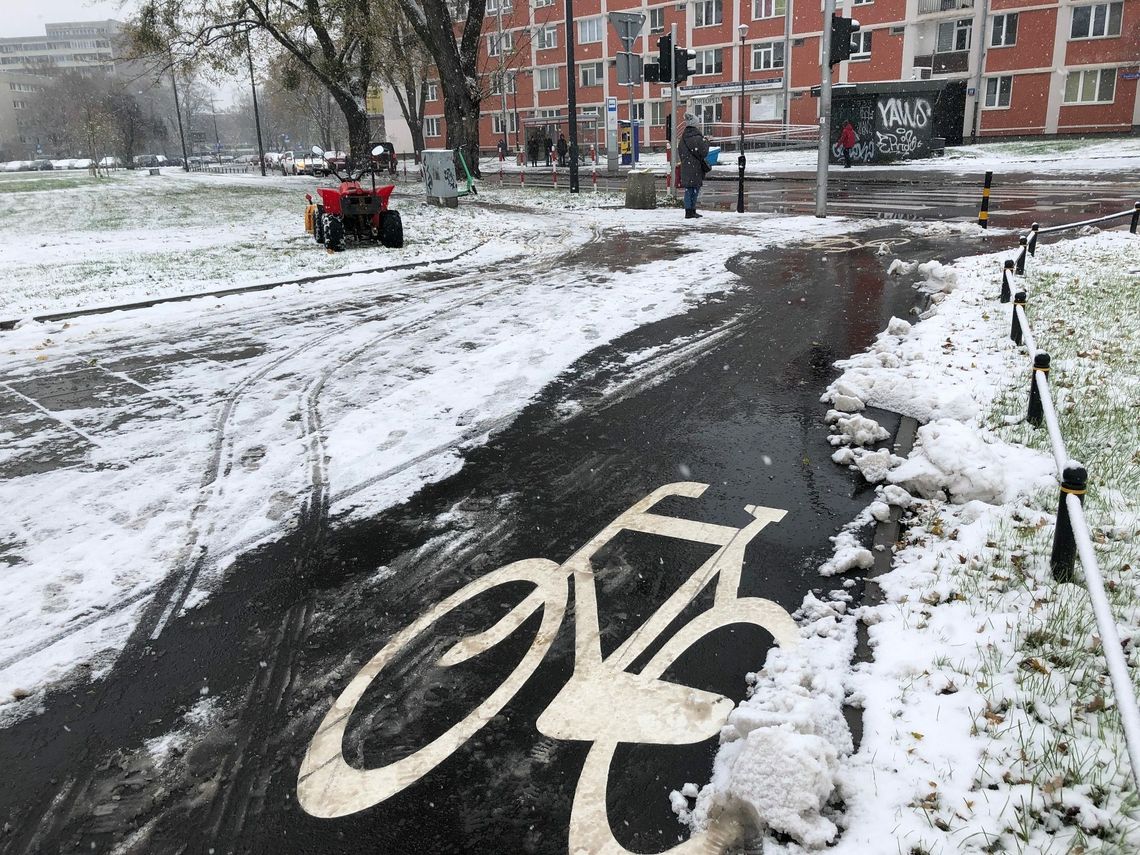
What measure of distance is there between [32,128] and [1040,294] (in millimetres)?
138272

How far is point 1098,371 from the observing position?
6738mm

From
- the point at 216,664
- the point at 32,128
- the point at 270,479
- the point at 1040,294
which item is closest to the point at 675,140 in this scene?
the point at 1040,294

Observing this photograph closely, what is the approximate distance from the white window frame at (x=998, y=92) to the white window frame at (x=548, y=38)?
→ 34235mm

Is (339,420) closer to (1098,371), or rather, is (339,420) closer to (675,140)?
(1098,371)

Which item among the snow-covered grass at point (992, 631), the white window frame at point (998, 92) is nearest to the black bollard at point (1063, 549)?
the snow-covered grass at point (992, 631)

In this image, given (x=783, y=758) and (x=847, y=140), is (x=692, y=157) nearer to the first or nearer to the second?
(x=783, y=758)

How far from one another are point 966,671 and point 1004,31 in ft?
174

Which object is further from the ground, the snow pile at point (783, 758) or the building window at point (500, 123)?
the building window at point (500, 123)

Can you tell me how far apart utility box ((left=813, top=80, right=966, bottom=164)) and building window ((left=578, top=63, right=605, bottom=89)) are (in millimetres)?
31403

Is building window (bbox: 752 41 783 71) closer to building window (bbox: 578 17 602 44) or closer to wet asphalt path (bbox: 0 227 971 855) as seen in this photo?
building window (bbox: 578 17 602 44)

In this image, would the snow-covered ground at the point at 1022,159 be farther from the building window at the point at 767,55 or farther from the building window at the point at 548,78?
the building window at the point at 548,78

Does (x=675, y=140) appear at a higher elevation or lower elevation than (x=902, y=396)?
higher

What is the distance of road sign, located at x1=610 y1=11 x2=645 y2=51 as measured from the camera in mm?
21375

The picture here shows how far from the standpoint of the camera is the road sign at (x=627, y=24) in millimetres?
21375
